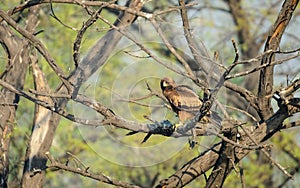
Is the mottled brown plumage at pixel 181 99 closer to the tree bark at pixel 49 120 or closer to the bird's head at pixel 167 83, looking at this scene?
the bird's head at pixel 167 83

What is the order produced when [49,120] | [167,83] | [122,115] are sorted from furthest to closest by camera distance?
[49,120] → [167,83] → [122,115]

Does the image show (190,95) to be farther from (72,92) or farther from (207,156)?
(72,92)

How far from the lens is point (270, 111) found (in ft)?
18.3

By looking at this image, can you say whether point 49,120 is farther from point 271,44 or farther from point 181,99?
point 271,44

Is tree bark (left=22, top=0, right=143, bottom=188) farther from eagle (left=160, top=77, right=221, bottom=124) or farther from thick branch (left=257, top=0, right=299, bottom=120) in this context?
A: thick branch (left=257, top=0, right=299, bottom=120)

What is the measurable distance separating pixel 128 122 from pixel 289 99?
1067 millimetres

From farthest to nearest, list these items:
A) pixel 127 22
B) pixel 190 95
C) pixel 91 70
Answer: pixel 127 22
pixel 91 70
pixel 190 95

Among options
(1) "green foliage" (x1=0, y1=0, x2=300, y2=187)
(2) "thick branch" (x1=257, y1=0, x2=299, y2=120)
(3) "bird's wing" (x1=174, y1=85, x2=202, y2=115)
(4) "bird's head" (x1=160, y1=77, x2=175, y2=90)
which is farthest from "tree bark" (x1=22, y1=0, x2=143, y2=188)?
(2) "thick branch" (x1=257, y1=0, x2=299, y2=120)

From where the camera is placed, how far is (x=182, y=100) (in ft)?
18.0

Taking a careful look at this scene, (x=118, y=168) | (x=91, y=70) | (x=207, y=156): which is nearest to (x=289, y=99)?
(x=207, y=156)

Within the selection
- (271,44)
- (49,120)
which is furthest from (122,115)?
(49,120)

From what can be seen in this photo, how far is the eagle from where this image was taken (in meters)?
5.31

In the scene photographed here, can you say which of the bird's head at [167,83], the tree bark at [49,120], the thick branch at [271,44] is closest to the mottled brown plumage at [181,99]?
the bird's head at [167,83]

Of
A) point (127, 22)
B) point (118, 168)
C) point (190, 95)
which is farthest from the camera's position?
point (118, 168)
